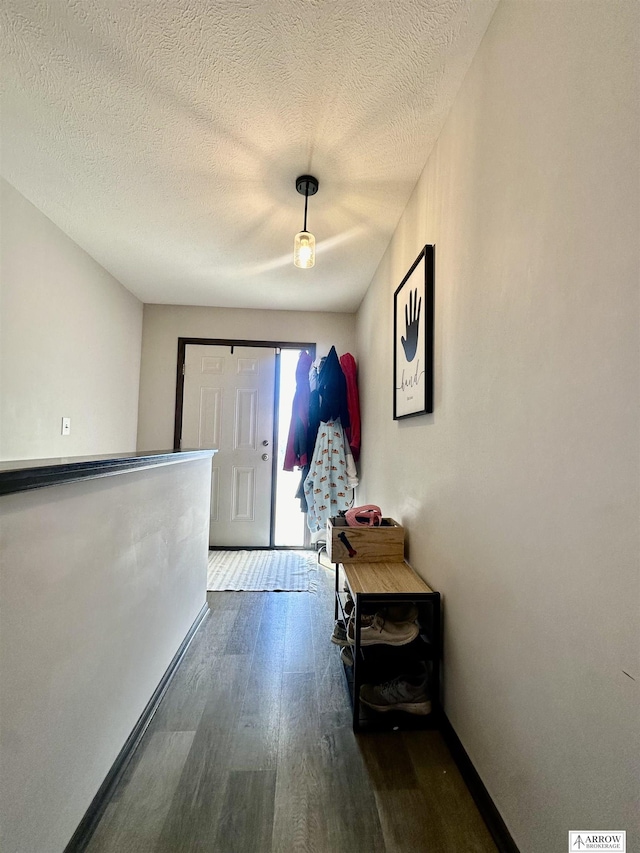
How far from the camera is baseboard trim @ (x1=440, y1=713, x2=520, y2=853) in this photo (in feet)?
3.17

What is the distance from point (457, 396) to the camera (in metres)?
1.34

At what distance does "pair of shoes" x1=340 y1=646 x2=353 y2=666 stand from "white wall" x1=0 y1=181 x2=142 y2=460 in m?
2.03

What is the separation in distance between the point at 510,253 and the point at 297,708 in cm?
178

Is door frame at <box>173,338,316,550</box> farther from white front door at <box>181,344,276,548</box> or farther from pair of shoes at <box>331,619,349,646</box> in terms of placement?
pair of shoes at <box>331,619,349,646</box>

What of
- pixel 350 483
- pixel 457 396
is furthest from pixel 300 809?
pixel 350 483

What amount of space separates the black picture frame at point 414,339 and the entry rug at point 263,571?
61.5 inches

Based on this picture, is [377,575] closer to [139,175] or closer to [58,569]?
[58,569]

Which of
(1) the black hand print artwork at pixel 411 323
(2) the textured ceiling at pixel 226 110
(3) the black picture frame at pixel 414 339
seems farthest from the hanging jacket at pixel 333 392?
(1) the black hand print artwork at pixel 411 323

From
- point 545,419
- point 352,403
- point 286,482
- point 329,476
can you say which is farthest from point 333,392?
point 545,419

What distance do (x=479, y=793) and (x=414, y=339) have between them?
1.64m

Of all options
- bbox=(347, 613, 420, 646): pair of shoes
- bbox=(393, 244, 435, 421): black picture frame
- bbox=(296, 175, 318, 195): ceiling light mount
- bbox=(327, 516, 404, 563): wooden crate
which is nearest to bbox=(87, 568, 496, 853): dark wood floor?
bbox=(347, 613, 420, 646): pair of shoes

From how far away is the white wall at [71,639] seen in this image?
0.73 meters

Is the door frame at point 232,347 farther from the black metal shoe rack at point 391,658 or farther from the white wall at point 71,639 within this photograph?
the black metal shoe rack at point 391,658

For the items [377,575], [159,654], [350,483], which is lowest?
[159,654]
